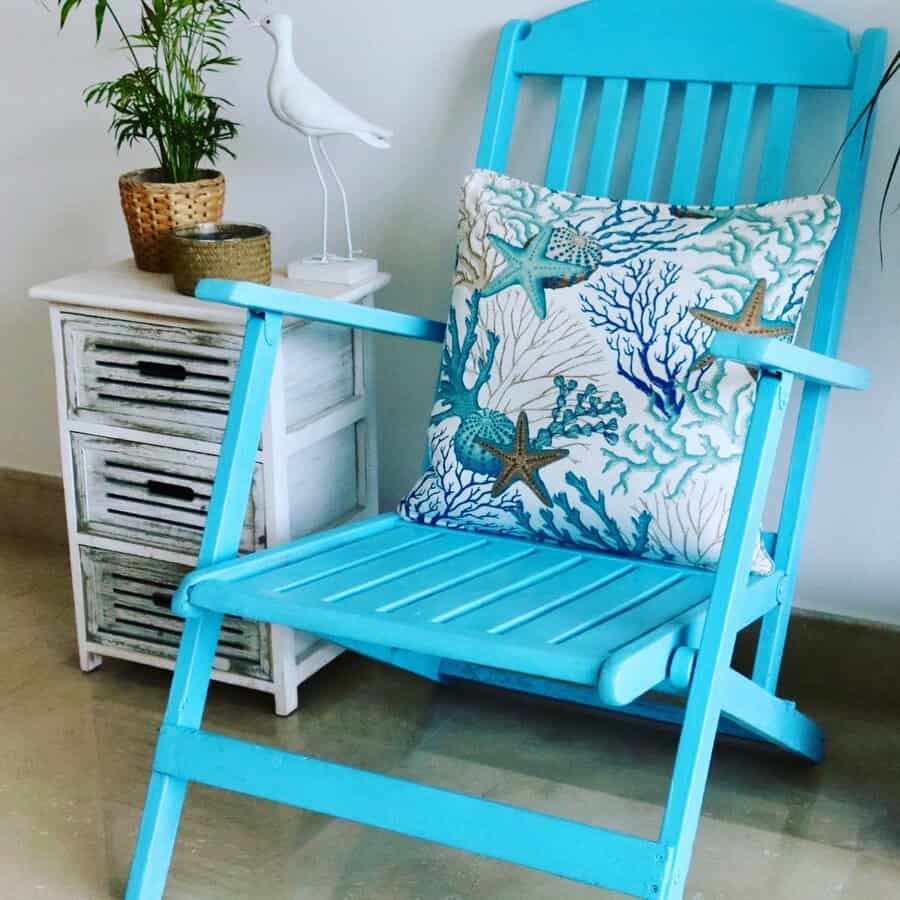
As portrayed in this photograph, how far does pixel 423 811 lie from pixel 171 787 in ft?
1.04

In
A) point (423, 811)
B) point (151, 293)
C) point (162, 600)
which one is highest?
point (151, 293)

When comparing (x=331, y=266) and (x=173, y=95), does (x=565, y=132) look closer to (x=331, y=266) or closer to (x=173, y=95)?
(x=331, y=266)

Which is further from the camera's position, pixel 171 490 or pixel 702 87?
pixel 171 490

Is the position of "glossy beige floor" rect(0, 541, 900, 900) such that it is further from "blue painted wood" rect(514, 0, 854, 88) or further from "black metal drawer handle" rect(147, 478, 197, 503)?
"blue painted wood" rect(514, 0, 854, 88)

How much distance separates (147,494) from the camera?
6.01 feet

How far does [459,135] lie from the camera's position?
6.37 feet

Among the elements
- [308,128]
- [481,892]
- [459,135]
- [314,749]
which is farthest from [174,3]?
[481,892]

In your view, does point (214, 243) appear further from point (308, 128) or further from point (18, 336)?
point (18, 336)

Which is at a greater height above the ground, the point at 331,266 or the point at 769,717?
the point at 331,266

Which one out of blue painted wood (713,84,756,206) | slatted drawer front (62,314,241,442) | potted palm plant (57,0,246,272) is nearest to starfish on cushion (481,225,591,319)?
blue painted wood (713,84,756,206)

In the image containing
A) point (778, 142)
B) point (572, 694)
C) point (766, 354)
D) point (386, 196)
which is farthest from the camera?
point (386, 196)

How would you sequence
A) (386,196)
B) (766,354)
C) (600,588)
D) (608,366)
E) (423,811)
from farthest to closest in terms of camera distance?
(386,196) → (608,366) → (600,588) → (423,811) → (766,354)

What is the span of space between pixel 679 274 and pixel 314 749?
0.77 metres

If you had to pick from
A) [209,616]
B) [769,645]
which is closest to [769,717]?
[769,645]
